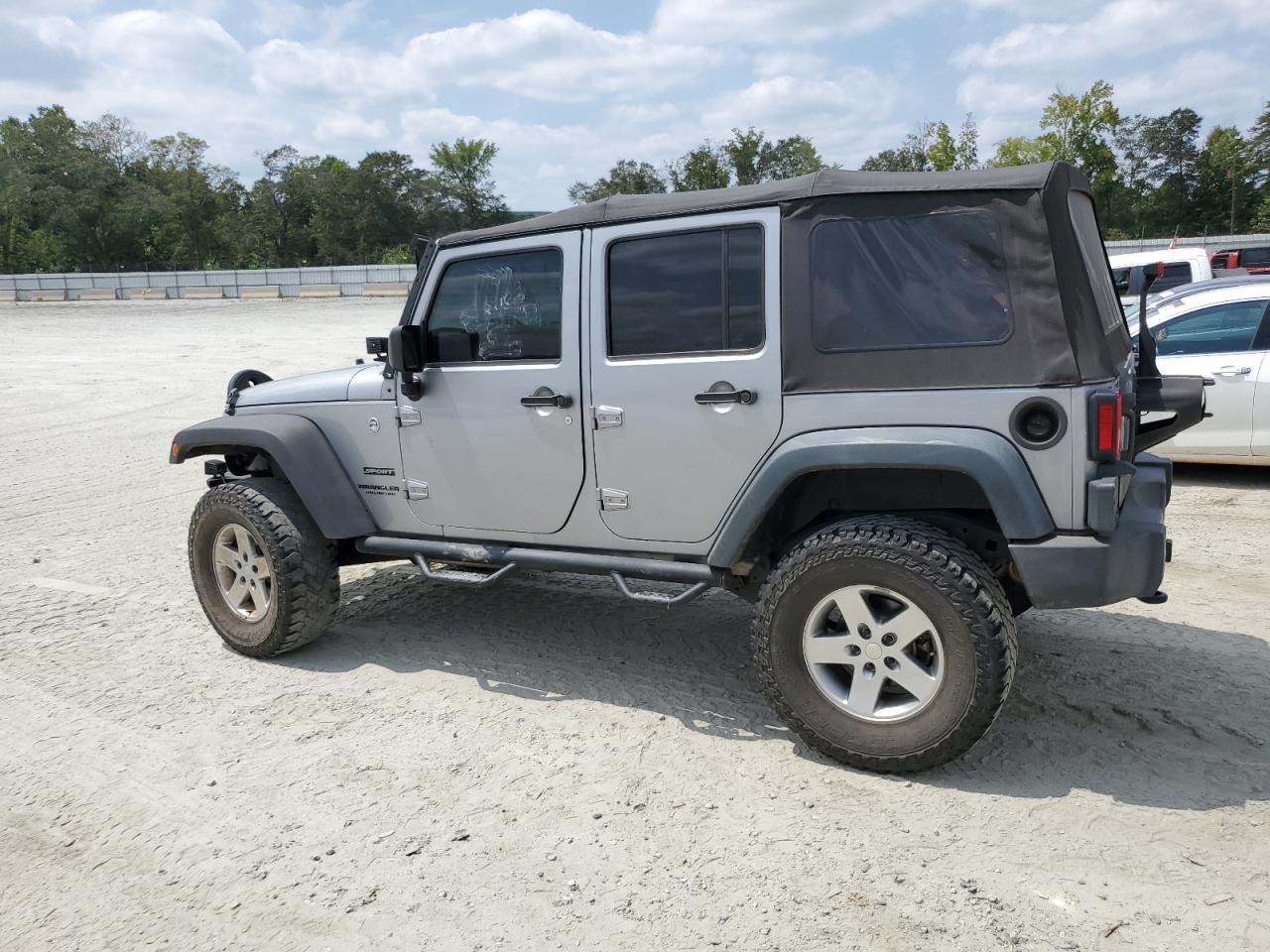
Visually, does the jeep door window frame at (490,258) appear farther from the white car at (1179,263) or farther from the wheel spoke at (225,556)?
the white car at (1179,263)

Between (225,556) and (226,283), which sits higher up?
(226,283)

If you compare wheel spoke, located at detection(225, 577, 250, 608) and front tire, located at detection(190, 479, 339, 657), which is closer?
front tire, located at detection(190, 479, 339, 657)

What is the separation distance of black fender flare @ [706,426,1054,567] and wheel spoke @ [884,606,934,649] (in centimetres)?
41

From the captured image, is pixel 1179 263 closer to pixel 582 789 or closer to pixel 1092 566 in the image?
pixel 1092 566

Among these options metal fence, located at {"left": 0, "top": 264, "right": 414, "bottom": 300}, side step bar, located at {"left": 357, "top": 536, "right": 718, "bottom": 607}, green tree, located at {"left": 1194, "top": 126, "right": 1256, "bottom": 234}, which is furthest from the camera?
green tree, located at {"left": 1194, "top": 126, "right": 1256, "bottom": 234}

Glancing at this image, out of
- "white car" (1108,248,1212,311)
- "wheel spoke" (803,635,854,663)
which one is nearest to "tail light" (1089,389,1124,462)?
"wheel spoke" (803,635,854,663)

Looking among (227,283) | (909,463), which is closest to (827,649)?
(909,463)

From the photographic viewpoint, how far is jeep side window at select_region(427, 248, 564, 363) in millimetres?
4434

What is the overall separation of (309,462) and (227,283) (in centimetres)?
4188

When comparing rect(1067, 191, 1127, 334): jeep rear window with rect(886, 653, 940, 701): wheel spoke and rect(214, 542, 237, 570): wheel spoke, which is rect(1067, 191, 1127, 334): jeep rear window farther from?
rect(214, 542, 237, 570): wheel spoke

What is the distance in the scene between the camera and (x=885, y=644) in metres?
3.65

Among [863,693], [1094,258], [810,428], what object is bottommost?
[863,693]

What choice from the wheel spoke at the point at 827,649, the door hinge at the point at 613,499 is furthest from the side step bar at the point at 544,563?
the wheel spoke at the point at 827,649

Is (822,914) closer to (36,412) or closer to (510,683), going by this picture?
(510,683)
